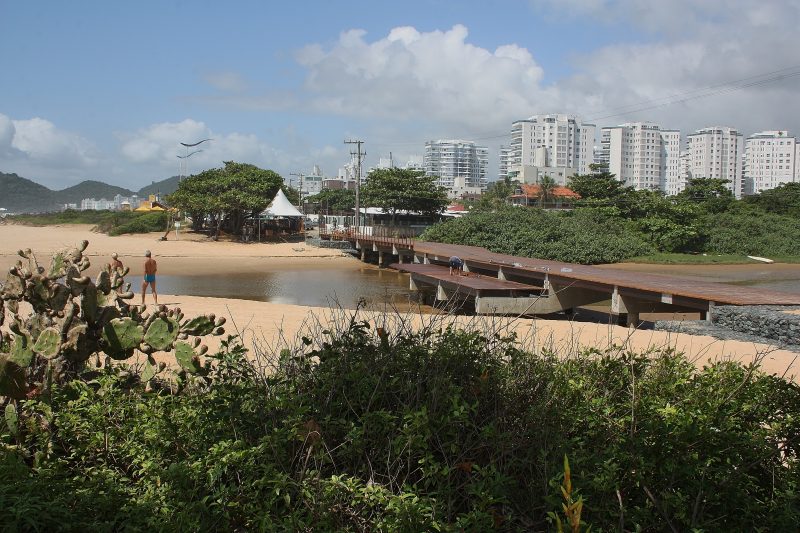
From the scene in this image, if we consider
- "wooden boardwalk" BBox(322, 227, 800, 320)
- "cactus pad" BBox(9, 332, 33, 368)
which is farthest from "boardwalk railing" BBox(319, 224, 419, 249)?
"cactus pad" BBox(9, 332, 33, 368)

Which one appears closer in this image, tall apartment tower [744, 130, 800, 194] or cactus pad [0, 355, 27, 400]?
cactus pad [0, 355, 27, 400]

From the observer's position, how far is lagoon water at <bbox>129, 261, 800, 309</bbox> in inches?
861

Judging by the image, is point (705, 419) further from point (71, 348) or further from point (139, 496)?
point (71, 348)

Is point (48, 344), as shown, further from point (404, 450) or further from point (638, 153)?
point (638, 153)

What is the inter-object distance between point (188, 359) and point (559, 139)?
533 ft

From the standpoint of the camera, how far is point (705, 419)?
3.48m

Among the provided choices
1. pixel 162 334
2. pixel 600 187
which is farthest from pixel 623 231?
pixel 162 334

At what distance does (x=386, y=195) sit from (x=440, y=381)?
45.8 m

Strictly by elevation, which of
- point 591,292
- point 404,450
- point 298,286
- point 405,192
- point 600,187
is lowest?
point 298,286

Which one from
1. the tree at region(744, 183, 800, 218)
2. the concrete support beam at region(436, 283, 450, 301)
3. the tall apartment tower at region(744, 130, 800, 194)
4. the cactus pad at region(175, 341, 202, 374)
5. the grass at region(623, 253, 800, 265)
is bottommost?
the concrete support beam at region(436, 283, 450, 301)

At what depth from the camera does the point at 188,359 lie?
4.36 meters

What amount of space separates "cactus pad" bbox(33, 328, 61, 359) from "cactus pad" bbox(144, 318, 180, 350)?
556mm

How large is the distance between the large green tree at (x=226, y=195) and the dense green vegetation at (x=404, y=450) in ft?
128

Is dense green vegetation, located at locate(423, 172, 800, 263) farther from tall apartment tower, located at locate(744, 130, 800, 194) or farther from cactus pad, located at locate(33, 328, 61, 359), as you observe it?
tall apartment tower, located at locate(744, 130, 800, 194)
